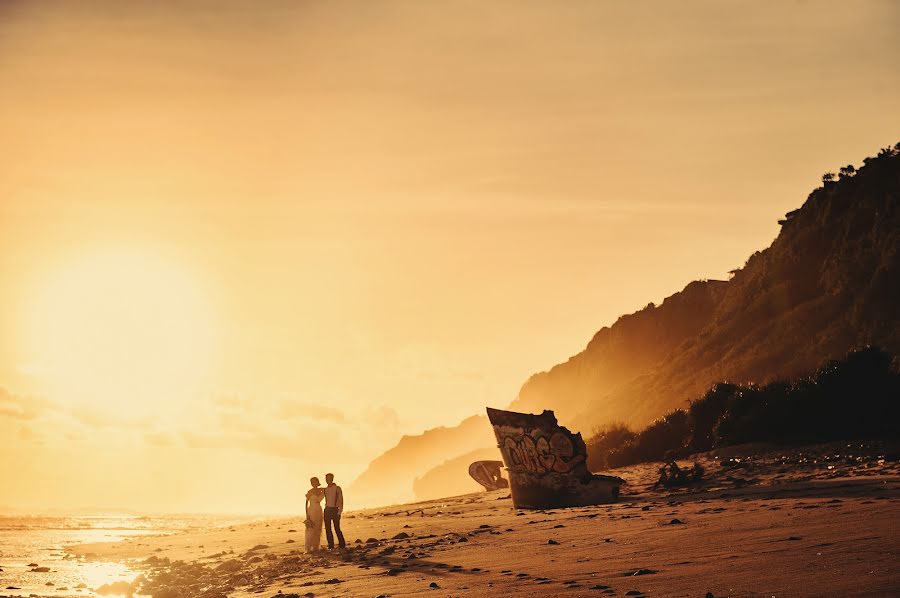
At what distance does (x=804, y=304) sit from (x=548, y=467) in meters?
45.7

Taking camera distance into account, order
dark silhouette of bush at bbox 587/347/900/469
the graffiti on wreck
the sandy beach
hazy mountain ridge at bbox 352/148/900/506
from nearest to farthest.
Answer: the sandy beach, the graffiti on wreck, dark silhouette of bush at bbox 587/347/900/469, hazy mountain ridge at bbox 352/148/900/506

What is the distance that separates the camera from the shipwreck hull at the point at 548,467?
2430 cm

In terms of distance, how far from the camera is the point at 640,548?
12.8 m

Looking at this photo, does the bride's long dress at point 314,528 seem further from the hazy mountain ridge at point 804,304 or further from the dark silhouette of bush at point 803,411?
the hazy mountain ridge at point 804,304

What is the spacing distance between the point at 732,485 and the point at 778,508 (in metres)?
7.13

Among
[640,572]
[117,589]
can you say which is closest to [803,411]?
[640,572]

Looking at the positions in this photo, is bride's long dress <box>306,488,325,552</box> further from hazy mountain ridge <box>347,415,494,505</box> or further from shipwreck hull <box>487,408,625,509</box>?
hazy mountain ridge <box>347,415,494,505</box>

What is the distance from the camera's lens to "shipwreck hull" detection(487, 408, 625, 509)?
24.3m

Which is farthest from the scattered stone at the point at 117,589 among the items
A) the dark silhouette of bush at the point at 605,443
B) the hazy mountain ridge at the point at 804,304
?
the hazy mountain ridge at the point at 804,304

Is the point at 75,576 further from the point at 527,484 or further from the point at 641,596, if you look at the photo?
the point at 641,596

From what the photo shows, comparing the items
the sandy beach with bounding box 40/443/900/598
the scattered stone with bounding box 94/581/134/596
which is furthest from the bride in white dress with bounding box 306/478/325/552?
the scattered stone with bounding box 94/581/134/596

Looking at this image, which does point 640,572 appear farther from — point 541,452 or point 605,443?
point 605,443

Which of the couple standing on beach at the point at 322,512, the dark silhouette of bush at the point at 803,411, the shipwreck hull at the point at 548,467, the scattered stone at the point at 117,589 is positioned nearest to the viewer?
the scattered stone at the point at 117,589

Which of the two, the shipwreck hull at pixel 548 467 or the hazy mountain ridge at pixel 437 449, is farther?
the hazy mountain ridge at pixel 437 449
